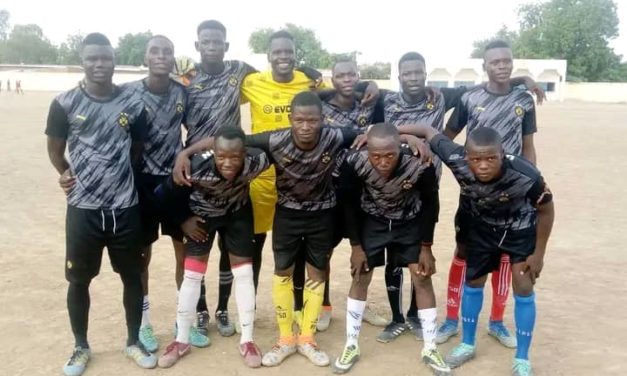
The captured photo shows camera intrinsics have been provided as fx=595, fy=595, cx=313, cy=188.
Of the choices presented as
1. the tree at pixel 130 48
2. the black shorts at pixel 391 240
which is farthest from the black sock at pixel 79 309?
the tree at pixel 130 48

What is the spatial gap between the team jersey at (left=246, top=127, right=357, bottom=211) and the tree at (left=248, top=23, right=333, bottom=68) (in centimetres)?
6649

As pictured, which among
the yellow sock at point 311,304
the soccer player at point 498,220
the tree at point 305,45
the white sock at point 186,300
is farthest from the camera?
the tree at point 305,45

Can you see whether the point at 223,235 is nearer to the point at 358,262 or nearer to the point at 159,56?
the point at 358,262

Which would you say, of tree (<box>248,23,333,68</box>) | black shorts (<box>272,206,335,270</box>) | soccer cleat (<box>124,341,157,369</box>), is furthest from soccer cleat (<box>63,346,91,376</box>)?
tree (<box>248,23,333,68</box>)

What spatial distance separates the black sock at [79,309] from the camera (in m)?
4.43

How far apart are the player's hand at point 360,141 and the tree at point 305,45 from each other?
66.6 m

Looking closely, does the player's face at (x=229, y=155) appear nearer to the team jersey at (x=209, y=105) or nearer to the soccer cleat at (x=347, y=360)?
the team jersey at (x=209, y=105)

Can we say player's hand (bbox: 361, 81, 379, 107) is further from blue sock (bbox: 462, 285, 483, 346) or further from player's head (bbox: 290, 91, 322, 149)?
blue sock (bbox: 462, 285, 483, 346)

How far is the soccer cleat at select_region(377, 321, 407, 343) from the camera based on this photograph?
5.02 metres

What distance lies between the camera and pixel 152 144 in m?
4.65

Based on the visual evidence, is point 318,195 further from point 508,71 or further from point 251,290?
point 508,71

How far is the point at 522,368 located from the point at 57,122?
148 inches

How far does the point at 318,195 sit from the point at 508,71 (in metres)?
1.89

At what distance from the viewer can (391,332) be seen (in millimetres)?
5094
